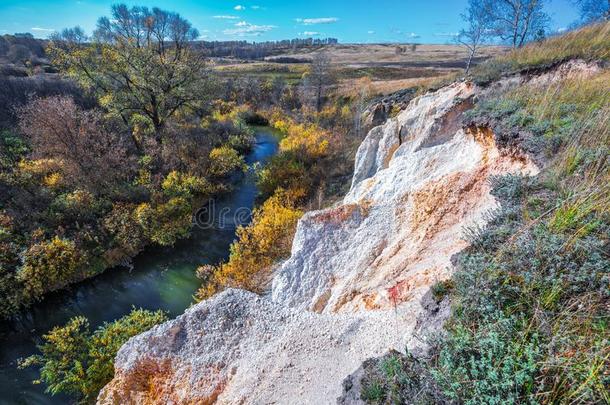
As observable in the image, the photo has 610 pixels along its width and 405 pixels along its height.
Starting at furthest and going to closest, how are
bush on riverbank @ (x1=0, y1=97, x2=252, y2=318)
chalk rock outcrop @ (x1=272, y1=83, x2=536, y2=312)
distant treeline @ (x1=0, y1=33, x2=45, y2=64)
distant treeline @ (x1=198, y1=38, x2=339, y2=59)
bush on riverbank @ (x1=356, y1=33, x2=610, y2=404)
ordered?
1. distant treeline @ (x1=198, y1=38, x2=339, y2=59)
2. distant treeline @ (x1=0, y1=33, x2=45, y2=64)
3. bush on riverbank @ (x1=0, y1=97, x2=252, y2=318)
4. chalk rock outcrop @ (x1=272, y1=83, x2=536, y2=312)
5. bush on riverbank @ (x1=356, y1=33, x2=610, y2=404)

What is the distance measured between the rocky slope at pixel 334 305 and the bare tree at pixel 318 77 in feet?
123

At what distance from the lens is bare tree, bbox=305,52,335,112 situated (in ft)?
145

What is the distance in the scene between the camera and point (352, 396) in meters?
4.05

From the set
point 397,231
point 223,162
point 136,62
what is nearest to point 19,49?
point 136,62

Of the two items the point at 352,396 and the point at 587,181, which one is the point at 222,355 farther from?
the point at 587,181

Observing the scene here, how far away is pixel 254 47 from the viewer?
155875mm

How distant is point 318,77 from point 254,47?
130 metres

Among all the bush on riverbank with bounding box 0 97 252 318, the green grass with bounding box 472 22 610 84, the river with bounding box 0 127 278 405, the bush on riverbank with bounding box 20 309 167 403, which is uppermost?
the green grass with bounding box 472 22 610 84

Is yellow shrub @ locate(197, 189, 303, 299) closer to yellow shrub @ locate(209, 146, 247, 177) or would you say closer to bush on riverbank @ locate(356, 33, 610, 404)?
yellow shrub @ locate(209, 146, 247, 177)

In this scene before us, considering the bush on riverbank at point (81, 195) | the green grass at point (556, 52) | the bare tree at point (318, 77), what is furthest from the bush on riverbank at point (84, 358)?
the bare tree at point (318, 77)

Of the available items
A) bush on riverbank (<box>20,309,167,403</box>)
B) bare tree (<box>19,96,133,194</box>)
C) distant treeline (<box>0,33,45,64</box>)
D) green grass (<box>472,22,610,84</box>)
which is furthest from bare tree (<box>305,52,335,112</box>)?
distant treeline (<box>0,33,45,64</box>)

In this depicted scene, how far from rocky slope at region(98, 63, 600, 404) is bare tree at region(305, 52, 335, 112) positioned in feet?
123

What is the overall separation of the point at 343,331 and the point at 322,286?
10.7 feet

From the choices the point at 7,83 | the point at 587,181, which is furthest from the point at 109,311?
the point at 7,83
